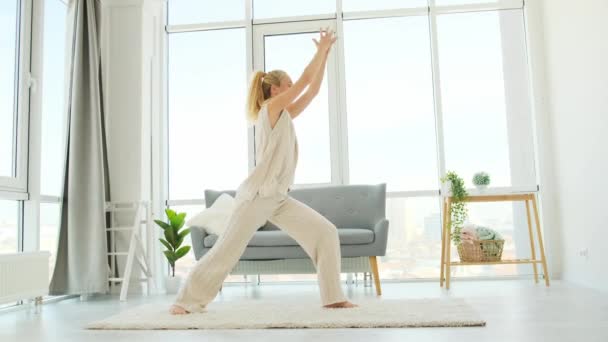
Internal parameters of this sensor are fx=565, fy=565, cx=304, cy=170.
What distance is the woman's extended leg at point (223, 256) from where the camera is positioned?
2.79 metres

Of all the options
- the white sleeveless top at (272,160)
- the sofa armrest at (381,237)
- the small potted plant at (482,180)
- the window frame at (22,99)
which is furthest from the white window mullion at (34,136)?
the small potted plant at (482,180)

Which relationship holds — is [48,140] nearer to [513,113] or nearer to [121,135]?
[121,135]

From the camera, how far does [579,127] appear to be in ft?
13.6

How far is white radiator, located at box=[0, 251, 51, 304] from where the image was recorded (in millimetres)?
3332

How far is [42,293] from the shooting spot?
12.2 ft

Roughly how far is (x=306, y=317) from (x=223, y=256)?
504 mm

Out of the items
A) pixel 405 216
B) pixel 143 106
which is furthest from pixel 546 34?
pixel 143 106

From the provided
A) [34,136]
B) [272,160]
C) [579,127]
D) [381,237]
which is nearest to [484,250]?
[381,237]

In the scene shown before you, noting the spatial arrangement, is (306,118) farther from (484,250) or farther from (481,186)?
(484,250)

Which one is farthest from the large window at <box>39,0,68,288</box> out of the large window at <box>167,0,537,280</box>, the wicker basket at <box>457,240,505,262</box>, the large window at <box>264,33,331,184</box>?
the wicker basket at <box>457,240,505,262</box>

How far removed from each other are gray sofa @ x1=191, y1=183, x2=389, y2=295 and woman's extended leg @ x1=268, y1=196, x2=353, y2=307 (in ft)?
3.36

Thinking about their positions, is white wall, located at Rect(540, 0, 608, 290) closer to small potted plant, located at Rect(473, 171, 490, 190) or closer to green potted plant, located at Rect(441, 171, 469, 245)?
small potted plant, located at Rect(473, 171, 490, 190)

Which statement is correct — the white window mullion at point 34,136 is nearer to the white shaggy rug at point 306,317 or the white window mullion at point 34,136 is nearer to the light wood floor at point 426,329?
the light wood floor at point 426,329

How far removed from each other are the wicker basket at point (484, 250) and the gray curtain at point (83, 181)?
278 cm
